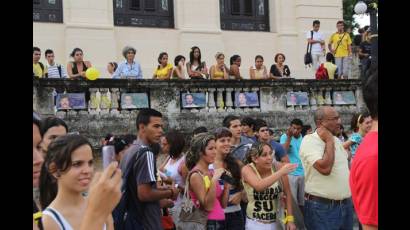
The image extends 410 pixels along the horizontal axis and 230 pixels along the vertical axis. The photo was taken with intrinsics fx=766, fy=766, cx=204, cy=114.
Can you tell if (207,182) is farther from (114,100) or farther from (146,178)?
(114,100)

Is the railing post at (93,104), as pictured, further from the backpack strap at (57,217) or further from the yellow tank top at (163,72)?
the backpack strap at (57,217)

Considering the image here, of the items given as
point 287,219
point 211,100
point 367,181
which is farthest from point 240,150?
point 211,100

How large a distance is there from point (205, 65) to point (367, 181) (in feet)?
43.2

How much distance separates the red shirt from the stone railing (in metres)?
9.60

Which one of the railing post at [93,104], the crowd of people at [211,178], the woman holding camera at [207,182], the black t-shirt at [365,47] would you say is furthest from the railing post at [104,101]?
the black t-shirt at [365,47]

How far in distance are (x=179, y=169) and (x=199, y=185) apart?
1.13m

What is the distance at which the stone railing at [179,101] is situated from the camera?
13508 mm

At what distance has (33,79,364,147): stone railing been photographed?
1351 cm

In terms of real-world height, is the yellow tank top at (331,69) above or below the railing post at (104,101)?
above

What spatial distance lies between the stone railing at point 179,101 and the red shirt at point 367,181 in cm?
960

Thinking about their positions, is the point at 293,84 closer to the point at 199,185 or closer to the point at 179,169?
the point at 179,169

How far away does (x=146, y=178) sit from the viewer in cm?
639
